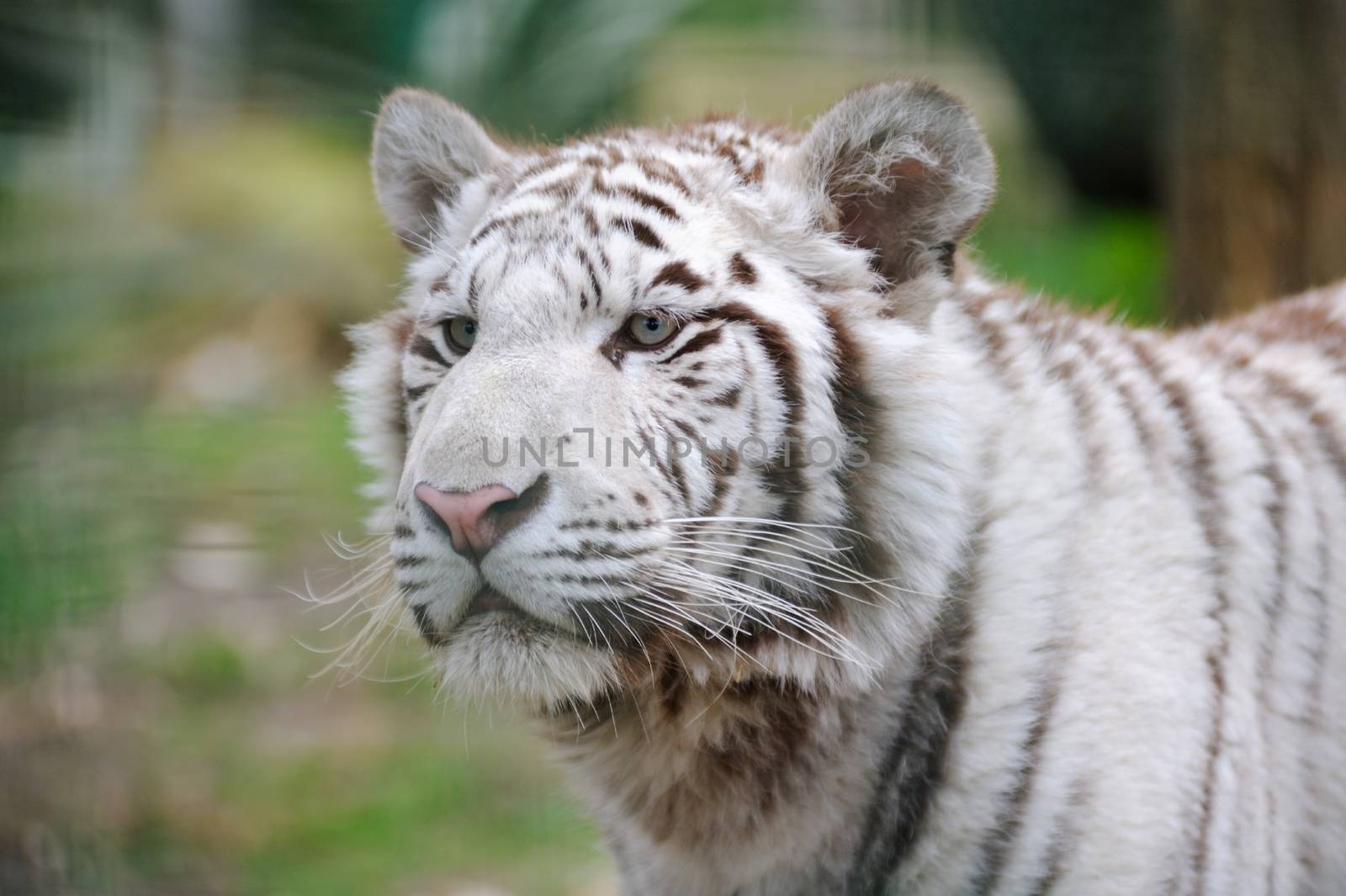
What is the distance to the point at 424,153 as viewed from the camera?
6.67 feet

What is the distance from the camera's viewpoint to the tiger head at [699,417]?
1.50m

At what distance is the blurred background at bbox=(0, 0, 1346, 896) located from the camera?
121 inches

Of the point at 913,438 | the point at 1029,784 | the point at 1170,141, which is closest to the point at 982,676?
the point at 1029,784

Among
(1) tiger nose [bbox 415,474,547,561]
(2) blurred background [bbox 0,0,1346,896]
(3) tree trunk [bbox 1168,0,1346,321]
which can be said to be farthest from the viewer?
(3) tree trunk [bbox 1168,0,1346,321]

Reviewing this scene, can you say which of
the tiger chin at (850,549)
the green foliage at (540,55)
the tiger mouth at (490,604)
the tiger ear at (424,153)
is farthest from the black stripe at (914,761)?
the green foliage at (540,55)

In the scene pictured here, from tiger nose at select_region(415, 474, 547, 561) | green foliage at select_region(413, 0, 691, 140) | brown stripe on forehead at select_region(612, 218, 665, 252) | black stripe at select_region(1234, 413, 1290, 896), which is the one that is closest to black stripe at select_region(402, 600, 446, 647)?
tiger nose at select_region(415, 474, 547, 561)

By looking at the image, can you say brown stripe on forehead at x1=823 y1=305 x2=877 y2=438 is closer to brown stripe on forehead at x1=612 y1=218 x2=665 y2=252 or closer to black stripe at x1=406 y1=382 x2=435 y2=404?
brown stripe on forehead at x1=612 y1=218 x2=665 y2=252

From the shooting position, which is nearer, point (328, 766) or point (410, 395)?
point (410, 395)

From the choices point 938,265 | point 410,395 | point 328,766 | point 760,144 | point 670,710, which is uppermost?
point 760,144

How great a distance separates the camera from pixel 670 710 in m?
1.72

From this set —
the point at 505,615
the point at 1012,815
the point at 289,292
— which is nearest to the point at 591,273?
the point at 505,615

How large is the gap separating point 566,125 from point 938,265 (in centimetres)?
564

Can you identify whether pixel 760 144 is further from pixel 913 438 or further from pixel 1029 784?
pixel 1029 784

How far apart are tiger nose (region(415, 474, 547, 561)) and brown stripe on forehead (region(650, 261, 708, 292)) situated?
32 centimetres
